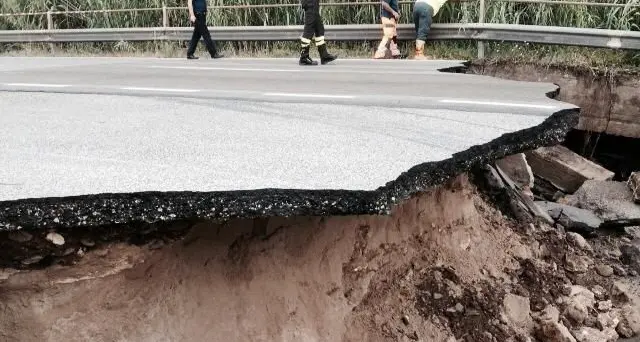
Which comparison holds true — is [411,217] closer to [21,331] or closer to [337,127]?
[337,127]

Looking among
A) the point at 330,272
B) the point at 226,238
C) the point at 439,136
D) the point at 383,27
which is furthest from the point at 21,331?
the point at 383,27

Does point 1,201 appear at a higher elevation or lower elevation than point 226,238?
higher

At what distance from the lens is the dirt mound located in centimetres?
314

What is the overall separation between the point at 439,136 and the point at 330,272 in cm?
108

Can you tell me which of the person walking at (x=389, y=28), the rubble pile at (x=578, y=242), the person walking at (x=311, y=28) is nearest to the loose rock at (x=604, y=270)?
the rubble pile at (x=578, y=242)

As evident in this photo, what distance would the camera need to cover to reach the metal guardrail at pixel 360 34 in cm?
762

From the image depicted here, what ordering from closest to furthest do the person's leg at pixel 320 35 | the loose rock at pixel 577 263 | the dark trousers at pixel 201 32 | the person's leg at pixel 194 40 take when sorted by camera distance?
the loose rock at pixel 577 263, the person's leg at pixel 320 35, the dark trousers at pixel 201 32, the person's leg at pixel 194 40

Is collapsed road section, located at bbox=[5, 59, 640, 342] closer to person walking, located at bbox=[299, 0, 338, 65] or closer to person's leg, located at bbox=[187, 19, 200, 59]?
person walking, located at bbox=[299, 0, 338, 65]

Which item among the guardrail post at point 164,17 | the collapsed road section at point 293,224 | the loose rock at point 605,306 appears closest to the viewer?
the collapsed road section at point 293,224

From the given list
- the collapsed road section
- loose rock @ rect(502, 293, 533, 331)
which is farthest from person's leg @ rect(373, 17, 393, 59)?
loose rock @ rect(502, 293, 533, 331)

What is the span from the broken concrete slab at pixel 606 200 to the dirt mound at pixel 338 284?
80 cm

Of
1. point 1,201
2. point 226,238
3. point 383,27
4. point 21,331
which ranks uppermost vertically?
point 383,27

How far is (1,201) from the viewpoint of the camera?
8.90 feet

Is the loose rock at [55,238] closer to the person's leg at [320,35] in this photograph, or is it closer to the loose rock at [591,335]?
the loose rock at [591,335]
